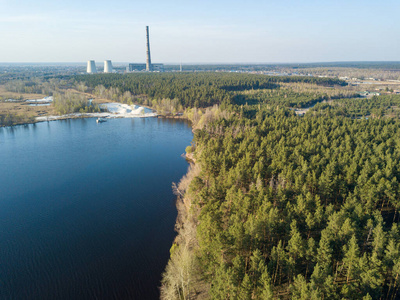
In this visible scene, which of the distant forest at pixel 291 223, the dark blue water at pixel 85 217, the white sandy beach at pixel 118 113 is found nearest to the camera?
the distant forest at pixel 291 223

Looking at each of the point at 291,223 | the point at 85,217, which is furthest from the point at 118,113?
the point at 291,223

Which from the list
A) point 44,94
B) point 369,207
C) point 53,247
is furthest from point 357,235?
point 44,94

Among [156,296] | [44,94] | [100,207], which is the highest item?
[44,94]

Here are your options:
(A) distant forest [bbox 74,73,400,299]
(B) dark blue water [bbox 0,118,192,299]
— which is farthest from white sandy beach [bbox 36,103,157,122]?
(A) distant forest [bbox 74,73,400,299]

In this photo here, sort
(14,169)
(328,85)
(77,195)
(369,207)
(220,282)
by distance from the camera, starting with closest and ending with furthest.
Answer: (220,282)
(369,207)
(77,195)
(14,169)
(328,85)

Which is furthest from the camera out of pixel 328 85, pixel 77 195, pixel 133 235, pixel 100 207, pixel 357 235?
pixel 328 85

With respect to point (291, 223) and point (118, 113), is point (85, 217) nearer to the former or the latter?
point (291, 223)

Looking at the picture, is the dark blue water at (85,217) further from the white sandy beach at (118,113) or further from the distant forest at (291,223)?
the white sandy beach at (118,113)

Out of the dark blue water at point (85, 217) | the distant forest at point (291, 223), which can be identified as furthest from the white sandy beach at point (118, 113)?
the distant forest at point (291, 223)

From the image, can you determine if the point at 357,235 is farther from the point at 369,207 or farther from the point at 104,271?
the point at 104,271
